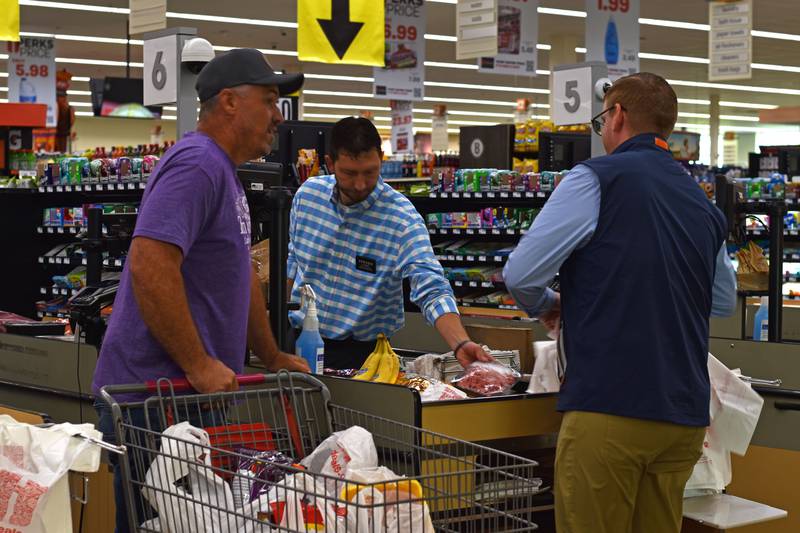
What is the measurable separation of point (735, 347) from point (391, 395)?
70.7 inches

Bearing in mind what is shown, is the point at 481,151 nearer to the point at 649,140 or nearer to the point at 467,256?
the point at 467,256

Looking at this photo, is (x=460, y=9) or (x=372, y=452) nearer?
(x=372, y=452)

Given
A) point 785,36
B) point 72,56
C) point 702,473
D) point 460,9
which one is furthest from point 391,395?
point 72,56

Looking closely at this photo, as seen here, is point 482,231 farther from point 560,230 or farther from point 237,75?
point 237,75

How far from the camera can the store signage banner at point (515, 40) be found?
1425cm

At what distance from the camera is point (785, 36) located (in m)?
19.2

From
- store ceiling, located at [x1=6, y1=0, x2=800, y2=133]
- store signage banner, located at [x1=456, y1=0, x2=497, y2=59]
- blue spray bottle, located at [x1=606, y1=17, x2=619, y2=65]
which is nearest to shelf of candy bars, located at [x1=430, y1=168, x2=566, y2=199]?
store signage banner, located at [x1=456, y1=0, x2=497, y2=59]

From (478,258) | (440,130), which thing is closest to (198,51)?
(478,258)

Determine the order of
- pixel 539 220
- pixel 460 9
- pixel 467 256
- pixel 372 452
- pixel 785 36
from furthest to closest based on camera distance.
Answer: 1. pixel 785 36
2. pixel 460 9
3. pixel 467 256
4. pixel 539 220
5. pixel 372 452

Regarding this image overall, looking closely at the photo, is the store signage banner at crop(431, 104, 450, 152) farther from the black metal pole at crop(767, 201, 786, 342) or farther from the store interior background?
the black metal pole at crop(767, 201, 786, 342)

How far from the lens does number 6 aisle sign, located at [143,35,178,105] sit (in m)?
5.62

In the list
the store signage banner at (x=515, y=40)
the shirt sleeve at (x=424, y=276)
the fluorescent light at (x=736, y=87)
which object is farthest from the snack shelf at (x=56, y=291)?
the fluorescent light at (x=736, y=87)

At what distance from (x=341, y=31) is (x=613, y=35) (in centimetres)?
527

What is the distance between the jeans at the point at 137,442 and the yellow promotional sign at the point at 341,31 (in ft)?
21.2
